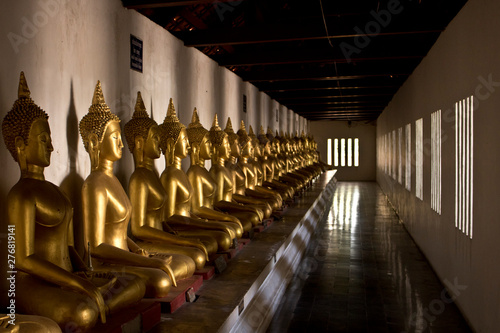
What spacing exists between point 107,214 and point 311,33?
351 centimetres

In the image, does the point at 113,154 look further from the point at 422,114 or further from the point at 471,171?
the point at 422,114

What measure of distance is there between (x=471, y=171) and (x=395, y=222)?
6967mm

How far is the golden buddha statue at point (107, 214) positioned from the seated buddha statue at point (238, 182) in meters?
2.87

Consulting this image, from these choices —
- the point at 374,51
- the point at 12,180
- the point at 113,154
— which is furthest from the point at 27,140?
the point at 374,51

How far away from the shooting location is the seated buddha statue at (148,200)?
3.96 metres

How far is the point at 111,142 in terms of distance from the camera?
11.3 feet

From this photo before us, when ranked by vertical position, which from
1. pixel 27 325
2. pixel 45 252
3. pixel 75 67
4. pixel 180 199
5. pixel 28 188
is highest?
pixel 75 67

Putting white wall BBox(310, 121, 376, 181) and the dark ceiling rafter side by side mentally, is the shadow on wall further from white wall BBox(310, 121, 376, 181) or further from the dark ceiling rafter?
white wall BBox(310, 121, 376, 181)

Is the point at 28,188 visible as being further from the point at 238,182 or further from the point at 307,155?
the point at 307,155

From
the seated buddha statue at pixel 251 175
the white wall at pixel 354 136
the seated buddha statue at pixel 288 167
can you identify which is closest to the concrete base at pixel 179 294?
the seated buddha statue at pixel 251 175

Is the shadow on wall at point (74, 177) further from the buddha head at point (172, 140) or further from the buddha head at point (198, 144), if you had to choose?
the buddha head at point (198, 144)

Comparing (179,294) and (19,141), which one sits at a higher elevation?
(19,141)

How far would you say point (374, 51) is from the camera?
7.22m

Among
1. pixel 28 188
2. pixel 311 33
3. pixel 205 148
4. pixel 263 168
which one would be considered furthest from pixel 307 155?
pixel 28 188
